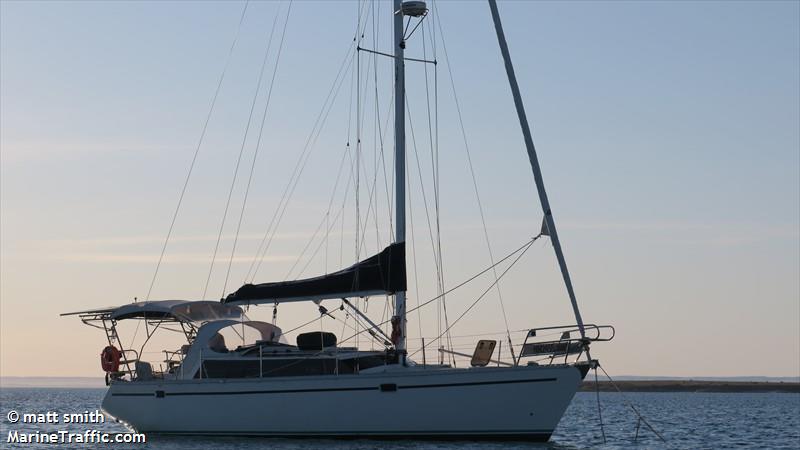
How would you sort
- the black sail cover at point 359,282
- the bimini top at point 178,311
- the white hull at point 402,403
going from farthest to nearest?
1. the bimini top at point 178,311
2. the black sail cover at point 359,282
3. the white hull at point 402,403

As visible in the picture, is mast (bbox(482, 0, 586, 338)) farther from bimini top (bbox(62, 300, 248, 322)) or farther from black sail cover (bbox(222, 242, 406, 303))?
bimini top (bbox(62, 300, 248, 322))

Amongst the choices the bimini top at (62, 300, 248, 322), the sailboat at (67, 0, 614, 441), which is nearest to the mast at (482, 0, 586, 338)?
the sailboat at (67, 0, 614, 441)

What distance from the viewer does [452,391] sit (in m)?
29.6

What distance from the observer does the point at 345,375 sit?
30.5 m

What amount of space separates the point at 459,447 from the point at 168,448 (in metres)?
7.83

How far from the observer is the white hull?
1158 inches

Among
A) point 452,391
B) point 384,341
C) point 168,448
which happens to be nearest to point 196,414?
point 168,448

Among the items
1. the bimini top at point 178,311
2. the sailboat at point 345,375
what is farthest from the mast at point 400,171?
the bimini top at point 178,311

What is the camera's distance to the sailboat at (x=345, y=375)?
29.5 m

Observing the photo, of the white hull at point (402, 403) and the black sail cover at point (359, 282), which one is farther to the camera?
the black sail cover at point (359, 282)

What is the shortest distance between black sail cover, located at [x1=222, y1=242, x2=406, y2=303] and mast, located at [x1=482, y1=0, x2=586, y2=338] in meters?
4.09

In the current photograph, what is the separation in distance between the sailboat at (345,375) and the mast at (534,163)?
3 centimetres

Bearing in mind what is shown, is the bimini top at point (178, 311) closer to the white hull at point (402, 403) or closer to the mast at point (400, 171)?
the white hull at point (402, 403)

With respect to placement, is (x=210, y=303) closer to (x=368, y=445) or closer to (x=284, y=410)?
(x=284, y=410)
